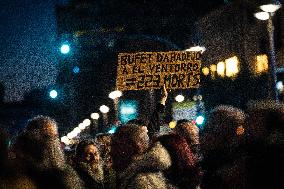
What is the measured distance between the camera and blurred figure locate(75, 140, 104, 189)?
5949 mm

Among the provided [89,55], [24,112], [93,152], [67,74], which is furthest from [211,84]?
[24,112]

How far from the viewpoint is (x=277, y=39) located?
26375 millimetres

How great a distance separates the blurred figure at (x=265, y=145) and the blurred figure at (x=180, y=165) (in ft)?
3.18

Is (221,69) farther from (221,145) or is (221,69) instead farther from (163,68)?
(221,145)

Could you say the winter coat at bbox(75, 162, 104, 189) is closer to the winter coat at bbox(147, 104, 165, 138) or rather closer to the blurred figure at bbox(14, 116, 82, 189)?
the blurred figure at bbox(14, 116, 82, 189)

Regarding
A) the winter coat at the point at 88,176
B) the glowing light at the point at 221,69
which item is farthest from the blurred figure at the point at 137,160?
the glowing light at the point at 221,69

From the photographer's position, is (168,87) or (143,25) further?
(143,25)

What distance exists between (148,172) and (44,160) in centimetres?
92

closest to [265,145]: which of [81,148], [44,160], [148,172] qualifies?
[148,172]

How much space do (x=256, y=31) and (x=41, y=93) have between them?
8243 centimetres

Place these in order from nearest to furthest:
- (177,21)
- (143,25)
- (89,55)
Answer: (177,21), (143,25), (89,55)

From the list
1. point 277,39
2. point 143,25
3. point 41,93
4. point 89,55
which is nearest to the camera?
point 277,39

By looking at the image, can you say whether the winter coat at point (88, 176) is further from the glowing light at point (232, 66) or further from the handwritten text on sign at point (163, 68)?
the glowing light at point (232, 66)

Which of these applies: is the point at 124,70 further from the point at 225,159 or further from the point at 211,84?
the point at 211,84
